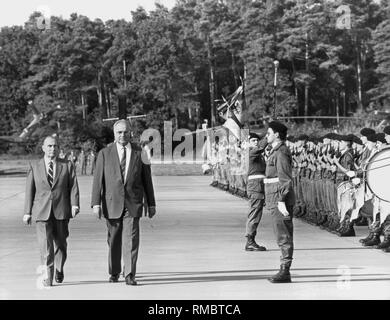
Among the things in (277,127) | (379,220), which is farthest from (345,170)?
(277,127)

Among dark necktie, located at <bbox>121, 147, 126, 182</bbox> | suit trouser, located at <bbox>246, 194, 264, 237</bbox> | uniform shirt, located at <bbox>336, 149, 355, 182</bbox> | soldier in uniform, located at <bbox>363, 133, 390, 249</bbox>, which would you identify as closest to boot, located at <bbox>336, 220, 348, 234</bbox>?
uniform shirt, located at <bbox>336, 149, 355, 182</bbox>

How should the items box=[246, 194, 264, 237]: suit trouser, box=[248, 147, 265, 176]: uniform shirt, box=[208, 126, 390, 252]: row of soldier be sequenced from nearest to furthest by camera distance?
box=[208, 126, 390, 252]: row of soldier < box=[246, 194, 264, 237]: suit trouser < box=[248, 147, 265, 176]: uniform shirt

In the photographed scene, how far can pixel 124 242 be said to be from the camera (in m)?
12.7

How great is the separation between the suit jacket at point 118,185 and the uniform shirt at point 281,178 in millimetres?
1466

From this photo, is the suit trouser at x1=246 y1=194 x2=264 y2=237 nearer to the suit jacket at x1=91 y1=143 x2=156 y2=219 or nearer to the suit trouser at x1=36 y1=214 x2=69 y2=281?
the suit jacket at x1=91 y1=143 x2=156 y2=219

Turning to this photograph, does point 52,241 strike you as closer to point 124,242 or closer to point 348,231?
point 124,242

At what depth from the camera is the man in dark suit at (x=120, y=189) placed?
12.8m

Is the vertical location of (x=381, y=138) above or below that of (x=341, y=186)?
above

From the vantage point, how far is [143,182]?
42.9ft

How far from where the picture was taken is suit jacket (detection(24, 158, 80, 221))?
1298cm

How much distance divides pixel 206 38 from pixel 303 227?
10212 centimetres

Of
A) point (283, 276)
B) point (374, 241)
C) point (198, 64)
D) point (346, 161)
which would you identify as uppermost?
point (198, 64)

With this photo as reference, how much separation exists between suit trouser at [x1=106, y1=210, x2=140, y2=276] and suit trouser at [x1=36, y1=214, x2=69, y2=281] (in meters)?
0.60

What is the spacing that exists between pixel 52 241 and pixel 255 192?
509 centimetres
